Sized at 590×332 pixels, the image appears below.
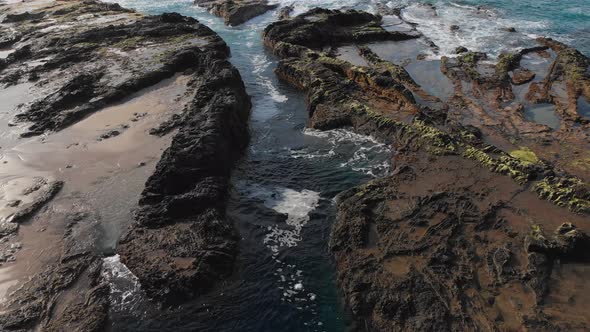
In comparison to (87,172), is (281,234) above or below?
below

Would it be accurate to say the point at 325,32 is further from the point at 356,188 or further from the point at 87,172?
the point at 87,172

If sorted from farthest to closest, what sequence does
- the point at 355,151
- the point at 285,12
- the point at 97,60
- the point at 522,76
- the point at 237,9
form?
the point at 285,12, the point at 237,9, the point at 97,60, the point at 522,76, the point at 355,151

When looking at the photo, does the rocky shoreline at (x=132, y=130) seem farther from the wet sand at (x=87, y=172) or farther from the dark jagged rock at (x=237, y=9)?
the dark jagged rock at (x=237, y=9)

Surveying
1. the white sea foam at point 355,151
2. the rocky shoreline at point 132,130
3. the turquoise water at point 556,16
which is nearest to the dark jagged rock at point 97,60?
the rocky shoreline at point 132,130

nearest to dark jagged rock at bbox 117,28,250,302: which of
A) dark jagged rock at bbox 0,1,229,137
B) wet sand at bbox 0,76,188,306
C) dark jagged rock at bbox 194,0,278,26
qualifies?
wet sand at bbox 0,76,188,306

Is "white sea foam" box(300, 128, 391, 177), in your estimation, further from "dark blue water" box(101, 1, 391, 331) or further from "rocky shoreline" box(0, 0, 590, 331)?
"rocky shoreline" box(0, 0, 590, 331)

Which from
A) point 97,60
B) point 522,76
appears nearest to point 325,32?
point 522,76
